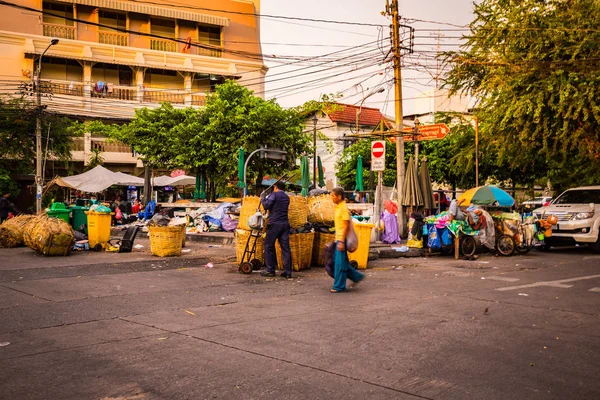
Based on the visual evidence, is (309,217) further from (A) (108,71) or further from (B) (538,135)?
(A) (108,71)

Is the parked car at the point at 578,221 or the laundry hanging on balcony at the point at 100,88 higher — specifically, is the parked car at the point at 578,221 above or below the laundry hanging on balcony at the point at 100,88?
below

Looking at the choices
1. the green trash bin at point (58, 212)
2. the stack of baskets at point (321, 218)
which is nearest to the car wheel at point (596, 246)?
the stack of baskets at point (321, 218)

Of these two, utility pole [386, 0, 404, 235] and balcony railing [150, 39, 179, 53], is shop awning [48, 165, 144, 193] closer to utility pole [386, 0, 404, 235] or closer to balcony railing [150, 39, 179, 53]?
utility pole [386, 0, 404, 235]

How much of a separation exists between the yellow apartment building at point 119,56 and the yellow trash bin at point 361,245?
27.7 metres

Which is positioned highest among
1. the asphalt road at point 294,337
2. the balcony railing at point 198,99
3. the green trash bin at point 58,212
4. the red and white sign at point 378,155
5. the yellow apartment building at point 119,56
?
the yellow apartment building at point 119,56

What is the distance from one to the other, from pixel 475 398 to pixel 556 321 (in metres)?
3.24

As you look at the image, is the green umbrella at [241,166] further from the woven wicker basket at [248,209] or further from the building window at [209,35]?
the building window at [209,35]

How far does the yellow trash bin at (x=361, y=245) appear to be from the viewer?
12227 millimetres

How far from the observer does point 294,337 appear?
19.3 feet

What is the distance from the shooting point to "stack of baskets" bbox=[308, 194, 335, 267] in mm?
12180

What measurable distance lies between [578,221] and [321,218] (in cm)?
881

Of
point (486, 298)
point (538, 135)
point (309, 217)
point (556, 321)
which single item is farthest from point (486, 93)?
point (556, 321)

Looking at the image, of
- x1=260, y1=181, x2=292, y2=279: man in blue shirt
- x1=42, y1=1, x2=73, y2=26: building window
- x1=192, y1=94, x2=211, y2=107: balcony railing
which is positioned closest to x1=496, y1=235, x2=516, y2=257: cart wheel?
x1=260, y1=181, x2=292, y2=279: man in blue shirt

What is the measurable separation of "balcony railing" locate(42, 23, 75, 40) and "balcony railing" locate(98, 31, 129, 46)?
2033 millimetres
